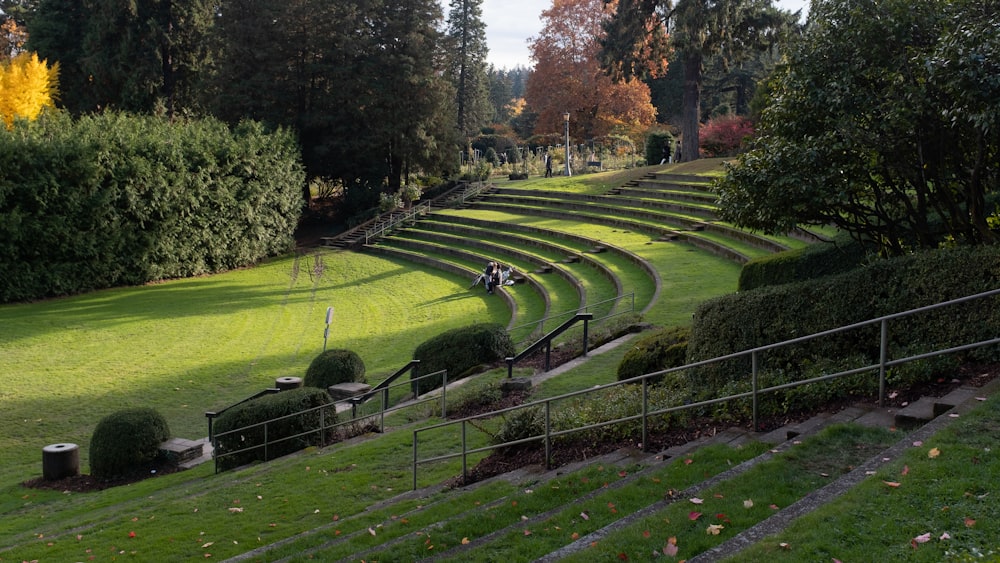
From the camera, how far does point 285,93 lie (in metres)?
42.8

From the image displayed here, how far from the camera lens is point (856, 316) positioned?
8922 mm

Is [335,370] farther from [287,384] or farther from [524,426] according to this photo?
[524,426]

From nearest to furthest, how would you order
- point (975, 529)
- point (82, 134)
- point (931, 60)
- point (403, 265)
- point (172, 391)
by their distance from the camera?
point (975, 529), point (931, 60), point (172, 391), point (82, 134), point (403, 265)

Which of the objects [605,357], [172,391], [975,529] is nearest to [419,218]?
[172,391]

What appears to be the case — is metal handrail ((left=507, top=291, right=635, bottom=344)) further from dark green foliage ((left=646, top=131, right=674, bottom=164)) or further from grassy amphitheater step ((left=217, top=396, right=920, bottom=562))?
dark green foliage ((left=646, top=131, right=674, bottom=164))

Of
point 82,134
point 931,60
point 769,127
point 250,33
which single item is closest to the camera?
point 931,60

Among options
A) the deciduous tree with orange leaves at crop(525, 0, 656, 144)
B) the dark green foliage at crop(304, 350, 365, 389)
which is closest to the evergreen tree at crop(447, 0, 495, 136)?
the deciduous tree with orange leaves at crop(525, 0, 656, 144)

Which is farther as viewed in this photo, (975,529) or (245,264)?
(245,264)

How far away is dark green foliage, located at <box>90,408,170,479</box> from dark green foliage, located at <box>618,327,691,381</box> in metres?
8.01

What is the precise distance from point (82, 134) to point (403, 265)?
13.5 meters

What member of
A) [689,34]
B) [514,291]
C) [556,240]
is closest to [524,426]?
[514,291]

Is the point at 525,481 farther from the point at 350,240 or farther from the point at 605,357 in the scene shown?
the point at 350,240

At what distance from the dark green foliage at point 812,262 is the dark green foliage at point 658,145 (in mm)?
31519

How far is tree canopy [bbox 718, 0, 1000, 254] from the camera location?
32.8ft
